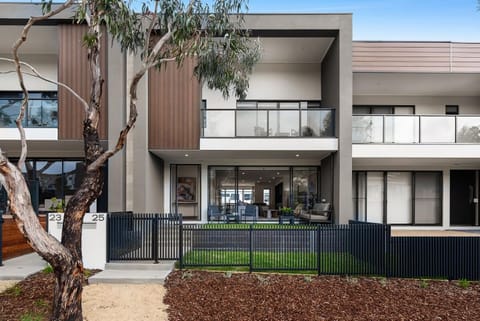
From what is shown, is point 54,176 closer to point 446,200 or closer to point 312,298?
point 312,298

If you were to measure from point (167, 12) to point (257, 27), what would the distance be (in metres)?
6.27

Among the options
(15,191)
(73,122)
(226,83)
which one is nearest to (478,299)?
(226,83)

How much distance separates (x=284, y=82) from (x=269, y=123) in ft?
11.0

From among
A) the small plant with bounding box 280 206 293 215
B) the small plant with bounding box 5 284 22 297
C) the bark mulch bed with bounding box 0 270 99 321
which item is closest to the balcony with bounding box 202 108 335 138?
the small plant with bounding box 280 206 293 215

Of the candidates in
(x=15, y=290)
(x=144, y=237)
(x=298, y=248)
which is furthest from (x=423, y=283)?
(x=15, y=290)

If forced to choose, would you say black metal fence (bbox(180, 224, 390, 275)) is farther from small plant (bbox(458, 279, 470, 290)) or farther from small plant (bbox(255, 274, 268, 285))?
small plant (bbox(458, 279, 470, 290))

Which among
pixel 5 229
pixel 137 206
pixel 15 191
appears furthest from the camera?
pixel 137 206

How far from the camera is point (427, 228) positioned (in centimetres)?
1542

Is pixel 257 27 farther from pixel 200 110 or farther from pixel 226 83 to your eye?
pixel 226 83

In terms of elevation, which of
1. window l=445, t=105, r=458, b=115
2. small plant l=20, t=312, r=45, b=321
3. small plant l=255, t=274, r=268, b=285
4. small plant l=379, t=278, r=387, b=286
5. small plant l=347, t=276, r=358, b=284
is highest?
window l=445, t=105, r=458, b=115

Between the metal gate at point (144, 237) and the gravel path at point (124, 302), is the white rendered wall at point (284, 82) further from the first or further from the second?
the gravel path at point (124, 302)

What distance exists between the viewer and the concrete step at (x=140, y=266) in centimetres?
811

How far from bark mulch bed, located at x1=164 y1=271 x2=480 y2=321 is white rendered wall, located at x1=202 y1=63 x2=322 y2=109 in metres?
9.34

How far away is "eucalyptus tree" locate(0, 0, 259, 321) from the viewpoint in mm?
4836
